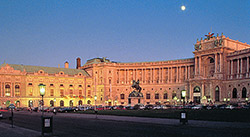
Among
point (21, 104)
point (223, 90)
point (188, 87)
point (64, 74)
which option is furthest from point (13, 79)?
point (223, 90)

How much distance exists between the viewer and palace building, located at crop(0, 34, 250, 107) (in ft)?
391

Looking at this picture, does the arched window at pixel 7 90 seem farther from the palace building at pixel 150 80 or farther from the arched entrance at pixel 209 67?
the arched entrance at pixel 209 67

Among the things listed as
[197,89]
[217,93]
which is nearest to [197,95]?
[197,89]

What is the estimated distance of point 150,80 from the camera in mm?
151500

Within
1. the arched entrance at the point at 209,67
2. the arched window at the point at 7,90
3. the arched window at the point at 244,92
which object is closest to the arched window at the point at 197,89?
the arched entrance at the point at 209,67

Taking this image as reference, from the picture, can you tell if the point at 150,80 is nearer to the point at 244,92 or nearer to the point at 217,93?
the point at 217,93

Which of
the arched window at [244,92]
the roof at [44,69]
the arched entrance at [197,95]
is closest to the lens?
the arched window at [244,92]

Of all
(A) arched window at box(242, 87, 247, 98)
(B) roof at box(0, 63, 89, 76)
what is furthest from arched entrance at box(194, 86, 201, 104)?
(B) roof at box(0, 63, 89, 76)

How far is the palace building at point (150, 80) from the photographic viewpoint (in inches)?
4695

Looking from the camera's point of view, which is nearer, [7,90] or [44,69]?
[7,90]

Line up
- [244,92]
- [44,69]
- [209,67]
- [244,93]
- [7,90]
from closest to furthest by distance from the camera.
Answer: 1. [244,93]
2. [244,92]
3. [7,90]
4. [209,67]
5. [44,69]

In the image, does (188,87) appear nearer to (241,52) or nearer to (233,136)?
(241,52)

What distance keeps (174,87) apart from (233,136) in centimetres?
12044

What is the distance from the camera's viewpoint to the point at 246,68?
11394cm
